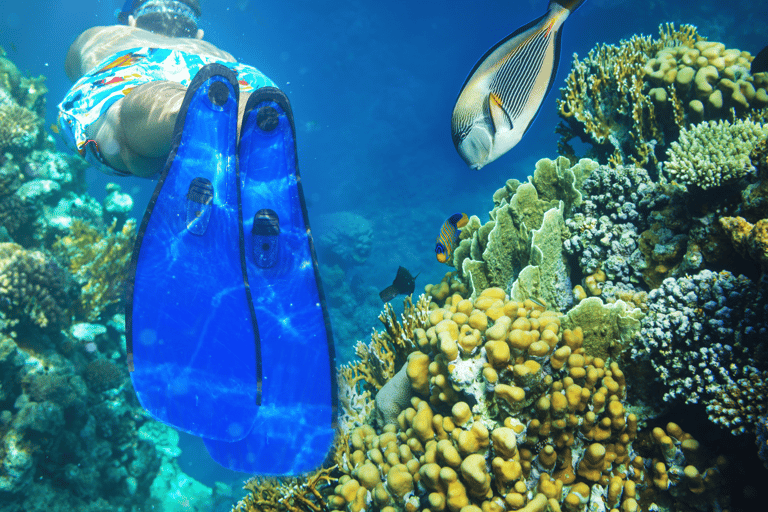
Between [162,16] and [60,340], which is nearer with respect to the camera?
[162,16]

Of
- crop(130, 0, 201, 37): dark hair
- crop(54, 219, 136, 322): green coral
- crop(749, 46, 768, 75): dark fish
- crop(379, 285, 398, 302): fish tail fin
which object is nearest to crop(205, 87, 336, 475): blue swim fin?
crop(379, 285, 398, 302): fish tail fin

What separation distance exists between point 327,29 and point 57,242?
4317 centimetres

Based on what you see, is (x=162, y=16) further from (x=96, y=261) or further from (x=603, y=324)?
(x=603, y=324)

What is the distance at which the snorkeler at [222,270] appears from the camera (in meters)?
3.16

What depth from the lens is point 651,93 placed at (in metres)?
3.70

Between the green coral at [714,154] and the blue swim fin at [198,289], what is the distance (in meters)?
3.92

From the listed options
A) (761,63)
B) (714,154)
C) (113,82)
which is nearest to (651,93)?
(761,63)

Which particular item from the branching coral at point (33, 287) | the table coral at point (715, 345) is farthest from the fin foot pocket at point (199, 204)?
the branching coral at point (33, 287)

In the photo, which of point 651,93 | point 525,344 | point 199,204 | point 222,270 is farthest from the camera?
point 651,93

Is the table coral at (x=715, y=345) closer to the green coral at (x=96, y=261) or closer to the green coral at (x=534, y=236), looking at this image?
the green coral at (x=534, y=236)

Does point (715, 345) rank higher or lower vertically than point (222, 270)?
lower

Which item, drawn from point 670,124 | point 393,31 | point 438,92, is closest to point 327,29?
point 393,31

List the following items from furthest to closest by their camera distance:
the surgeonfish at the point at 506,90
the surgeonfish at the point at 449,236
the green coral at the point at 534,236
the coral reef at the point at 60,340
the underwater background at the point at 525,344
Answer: the coral reef at the point at 60,340 < the surgeonfish at the point at 449,236 < the green coral at the point at 534,236 < the underwater background at the point at 525,344 < the surgeonfish at the point at 506,90

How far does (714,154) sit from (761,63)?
5.51 feet
